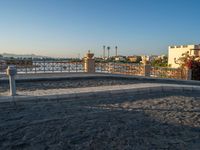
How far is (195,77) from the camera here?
51.0 ft

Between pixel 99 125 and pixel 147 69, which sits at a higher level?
pixel 147 69

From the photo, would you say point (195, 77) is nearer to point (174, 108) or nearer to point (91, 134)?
point (174, 108)

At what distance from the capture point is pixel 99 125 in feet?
13.7

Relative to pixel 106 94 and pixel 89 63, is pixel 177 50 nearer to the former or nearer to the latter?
pixel 89 63

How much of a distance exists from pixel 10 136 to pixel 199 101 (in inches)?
246

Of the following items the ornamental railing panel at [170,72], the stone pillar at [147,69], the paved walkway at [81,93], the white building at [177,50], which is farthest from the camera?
the white building at [177,50]

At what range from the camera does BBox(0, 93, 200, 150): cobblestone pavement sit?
10.9ft

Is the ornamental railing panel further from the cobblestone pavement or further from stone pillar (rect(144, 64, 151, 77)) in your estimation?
the cobblestone pavement

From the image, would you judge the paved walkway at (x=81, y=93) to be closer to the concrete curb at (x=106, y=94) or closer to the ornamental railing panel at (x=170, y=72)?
the concrete curb at (x=106, y=94)

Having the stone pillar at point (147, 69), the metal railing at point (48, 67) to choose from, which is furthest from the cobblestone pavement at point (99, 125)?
the stone pillar at point (147, 69)

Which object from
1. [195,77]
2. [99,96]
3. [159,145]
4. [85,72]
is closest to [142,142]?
[159,145]

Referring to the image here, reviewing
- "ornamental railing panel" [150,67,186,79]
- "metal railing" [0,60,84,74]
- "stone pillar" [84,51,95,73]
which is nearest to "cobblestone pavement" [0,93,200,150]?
"metal railing" [0,60,84,74]

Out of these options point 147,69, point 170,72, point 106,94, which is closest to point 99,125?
point 106,94

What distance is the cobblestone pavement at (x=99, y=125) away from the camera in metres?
3.33
